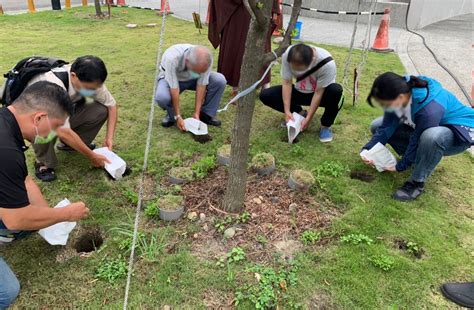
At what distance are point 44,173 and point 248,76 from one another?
1.96 meters

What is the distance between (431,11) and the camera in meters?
10.7

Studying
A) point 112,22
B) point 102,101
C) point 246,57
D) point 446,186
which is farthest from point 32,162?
point 112,22

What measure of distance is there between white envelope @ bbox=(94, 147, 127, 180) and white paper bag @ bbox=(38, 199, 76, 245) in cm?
69

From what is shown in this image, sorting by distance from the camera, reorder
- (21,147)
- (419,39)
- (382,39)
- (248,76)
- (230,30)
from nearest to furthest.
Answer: (21,147), (248,76), (230,30), (382,39), (419,39)

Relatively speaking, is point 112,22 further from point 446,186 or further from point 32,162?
point 446,186

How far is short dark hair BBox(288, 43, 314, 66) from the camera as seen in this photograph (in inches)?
120

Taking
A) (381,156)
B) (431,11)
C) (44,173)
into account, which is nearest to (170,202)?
(44,173)

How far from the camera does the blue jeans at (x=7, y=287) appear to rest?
184 centimetres

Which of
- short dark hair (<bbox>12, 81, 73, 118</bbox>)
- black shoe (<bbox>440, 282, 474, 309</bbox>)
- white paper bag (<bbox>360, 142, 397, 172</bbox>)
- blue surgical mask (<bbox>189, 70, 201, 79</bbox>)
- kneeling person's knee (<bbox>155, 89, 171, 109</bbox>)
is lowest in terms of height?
black shoe (<bbox>440, 282, 474, 309</bbox>)

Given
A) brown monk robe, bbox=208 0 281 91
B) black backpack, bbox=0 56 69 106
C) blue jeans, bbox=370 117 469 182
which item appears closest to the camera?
black backpack, bbox=0 56 69 106

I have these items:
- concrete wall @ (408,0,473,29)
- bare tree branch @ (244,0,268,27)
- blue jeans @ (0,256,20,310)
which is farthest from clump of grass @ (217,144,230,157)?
concrete wall @ (408,0,473,29)

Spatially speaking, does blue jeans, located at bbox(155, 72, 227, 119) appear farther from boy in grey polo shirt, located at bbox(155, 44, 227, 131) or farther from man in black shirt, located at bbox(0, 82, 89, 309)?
man in black shirt, located at bbox(0, 82, 89, 309)

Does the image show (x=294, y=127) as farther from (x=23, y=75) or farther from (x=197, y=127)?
(x=23, y=75)

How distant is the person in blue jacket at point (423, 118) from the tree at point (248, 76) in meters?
0.91
